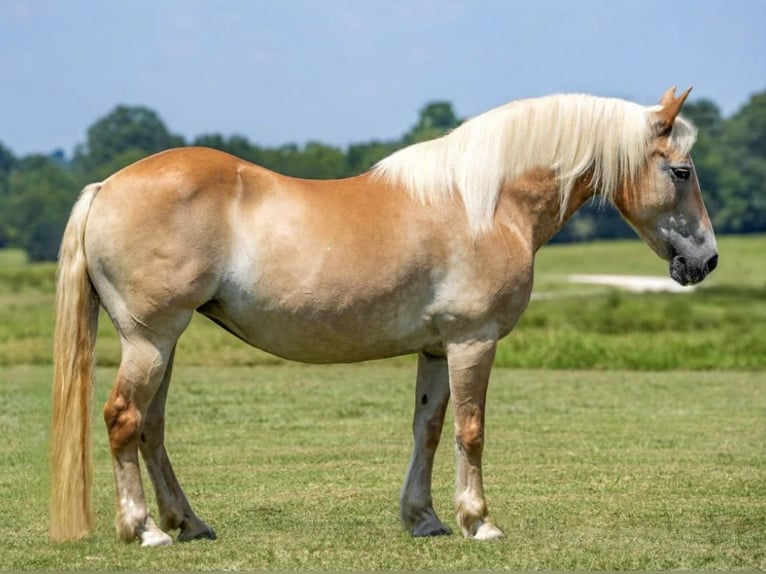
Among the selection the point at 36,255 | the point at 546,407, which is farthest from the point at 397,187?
the point at 36,255

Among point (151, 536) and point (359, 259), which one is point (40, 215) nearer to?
point (151, 536)

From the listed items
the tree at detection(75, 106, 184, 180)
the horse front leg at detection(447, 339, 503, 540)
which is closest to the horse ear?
the horse front leg at detection(447, 339, 503, 540)

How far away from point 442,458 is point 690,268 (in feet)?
12.2

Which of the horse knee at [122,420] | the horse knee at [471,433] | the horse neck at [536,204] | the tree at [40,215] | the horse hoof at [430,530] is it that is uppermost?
the horse neck at [536,204]

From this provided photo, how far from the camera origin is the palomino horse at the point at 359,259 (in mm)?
6758

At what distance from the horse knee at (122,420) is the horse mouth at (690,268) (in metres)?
3.03

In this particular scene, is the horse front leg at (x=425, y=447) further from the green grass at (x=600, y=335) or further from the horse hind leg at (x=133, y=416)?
the green grass at (x=600, y=335)

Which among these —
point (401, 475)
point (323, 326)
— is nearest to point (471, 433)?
point (323, 326)

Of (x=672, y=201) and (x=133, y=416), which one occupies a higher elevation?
(x=672, y=201)

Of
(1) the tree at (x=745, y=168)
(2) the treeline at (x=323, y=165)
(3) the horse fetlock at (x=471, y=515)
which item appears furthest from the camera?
(1) the tree at (x=745, y=168)

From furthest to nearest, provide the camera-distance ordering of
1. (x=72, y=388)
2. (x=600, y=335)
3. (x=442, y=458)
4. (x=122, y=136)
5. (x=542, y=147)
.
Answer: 1. (x=122, y=136)
2. (x=600, y=335)
3. (x=442, y=458)
4. (x=542, y=147)
5. (x=72, y=388)

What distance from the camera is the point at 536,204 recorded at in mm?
7367

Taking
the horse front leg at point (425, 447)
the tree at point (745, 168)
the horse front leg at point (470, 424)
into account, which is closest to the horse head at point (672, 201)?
the horse front leg at point (470, 424)

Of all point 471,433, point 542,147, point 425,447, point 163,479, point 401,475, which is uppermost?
point 542,147
